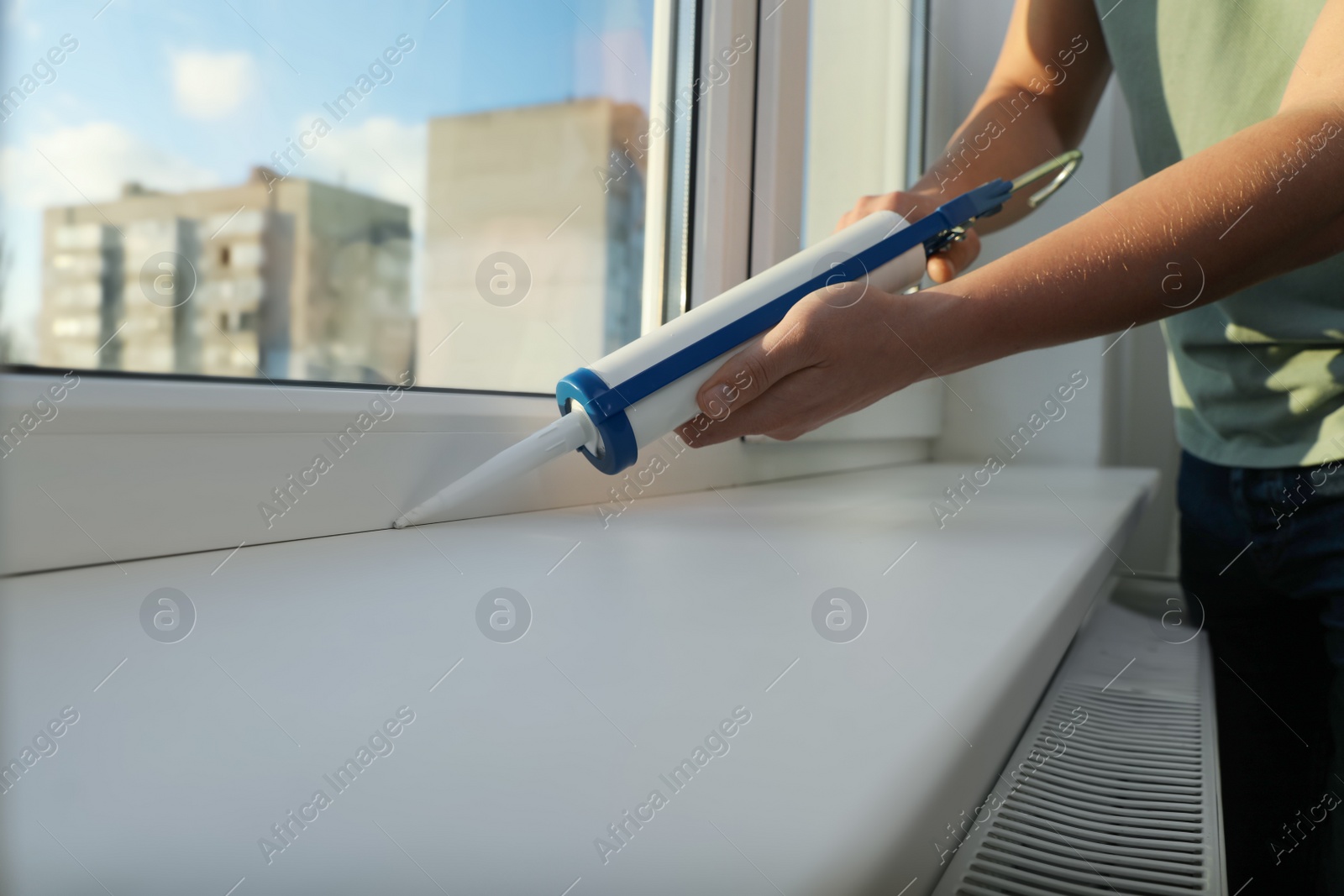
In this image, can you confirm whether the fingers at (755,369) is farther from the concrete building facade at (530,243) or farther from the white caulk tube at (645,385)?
the concrete building facade at (530,243)

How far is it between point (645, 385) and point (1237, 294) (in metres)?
0.51

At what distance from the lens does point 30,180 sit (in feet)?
1.40

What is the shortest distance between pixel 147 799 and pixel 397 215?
0.51 m

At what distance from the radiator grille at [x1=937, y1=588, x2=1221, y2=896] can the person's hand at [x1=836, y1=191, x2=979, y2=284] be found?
340 mm

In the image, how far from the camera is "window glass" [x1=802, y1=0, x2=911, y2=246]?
4.31 ft

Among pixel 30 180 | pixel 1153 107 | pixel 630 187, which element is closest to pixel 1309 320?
pixel 1153 107

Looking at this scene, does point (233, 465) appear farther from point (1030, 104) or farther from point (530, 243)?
point (1030, 104)

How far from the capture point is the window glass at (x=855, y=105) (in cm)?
131

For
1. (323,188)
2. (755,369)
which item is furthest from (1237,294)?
(323,188)

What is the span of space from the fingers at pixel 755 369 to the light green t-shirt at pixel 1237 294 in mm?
403

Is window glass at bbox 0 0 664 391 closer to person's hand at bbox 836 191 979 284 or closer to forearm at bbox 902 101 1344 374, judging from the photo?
person's hand at bbox 836 191 979 284

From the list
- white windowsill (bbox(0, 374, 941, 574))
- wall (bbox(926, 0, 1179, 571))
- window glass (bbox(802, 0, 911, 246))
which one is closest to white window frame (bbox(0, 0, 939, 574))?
white windowsill (bbox(0, 374, 941, 574))

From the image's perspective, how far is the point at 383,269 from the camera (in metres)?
0.62

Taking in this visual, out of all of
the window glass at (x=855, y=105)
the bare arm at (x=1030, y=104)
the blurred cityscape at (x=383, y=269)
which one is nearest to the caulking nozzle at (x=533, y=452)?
the blurred cityscape at (x=383, y=269)
